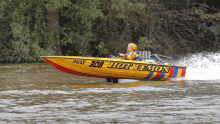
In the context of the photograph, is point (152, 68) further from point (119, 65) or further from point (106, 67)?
point (106, 67)

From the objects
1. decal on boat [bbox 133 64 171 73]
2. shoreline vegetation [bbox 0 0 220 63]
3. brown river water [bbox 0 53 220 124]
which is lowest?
brown river water [bbox 0 53 220 124]

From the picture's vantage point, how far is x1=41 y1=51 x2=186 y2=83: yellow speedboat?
14.1 metres

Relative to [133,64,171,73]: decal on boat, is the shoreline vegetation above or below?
above

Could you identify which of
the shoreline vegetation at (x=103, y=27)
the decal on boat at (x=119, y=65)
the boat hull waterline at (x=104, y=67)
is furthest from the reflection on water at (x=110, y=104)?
the shoreline vegetation at (x=103, y=27)

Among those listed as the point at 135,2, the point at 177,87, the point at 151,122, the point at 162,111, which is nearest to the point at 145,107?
the point at 162,111

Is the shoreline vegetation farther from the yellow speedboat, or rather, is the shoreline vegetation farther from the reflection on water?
the reflection on water

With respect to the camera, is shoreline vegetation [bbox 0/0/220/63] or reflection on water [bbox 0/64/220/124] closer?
reflection on water [bbox 0/64/220/124]

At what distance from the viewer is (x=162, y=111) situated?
335 inches

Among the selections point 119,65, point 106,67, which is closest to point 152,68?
point 119,65

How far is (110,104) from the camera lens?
943 centimetres

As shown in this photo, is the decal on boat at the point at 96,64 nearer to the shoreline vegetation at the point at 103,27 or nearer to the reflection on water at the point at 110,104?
the reflection on water at the point at 110,104

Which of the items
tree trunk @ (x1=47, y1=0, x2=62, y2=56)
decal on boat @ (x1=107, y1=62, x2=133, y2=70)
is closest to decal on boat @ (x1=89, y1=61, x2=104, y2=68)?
decal on boat @ (x1=107, y1=62, x2=133, y2=70)

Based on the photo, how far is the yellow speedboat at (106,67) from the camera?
14070 mm

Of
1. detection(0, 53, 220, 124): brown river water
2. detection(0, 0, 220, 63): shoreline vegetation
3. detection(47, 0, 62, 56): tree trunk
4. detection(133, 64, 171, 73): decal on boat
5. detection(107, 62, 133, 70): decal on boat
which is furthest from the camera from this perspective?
detection(47, 0, 62, 56): tree trunk
